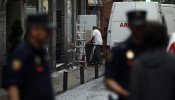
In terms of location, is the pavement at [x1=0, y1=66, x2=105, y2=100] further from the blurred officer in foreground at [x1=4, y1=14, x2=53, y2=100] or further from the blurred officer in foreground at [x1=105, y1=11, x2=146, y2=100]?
the blurred officer in foreground at [x1=105, y1=11, x2=146, y2=100]

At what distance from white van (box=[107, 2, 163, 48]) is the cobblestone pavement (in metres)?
4.28

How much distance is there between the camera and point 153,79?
4914mm

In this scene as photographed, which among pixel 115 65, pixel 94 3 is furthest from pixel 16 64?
pixel 94 3

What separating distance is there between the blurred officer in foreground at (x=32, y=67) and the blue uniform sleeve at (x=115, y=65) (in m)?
0.61

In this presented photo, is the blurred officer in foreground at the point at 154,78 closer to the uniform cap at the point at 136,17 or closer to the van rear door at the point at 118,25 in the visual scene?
the uniform cap at the point at 136,17

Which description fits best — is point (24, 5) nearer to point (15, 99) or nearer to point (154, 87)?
point (15, 99)

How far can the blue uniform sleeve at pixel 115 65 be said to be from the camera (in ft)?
20.0

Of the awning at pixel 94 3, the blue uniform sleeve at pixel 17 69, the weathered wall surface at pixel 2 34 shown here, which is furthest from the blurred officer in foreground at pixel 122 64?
the awning at pixel 94 3

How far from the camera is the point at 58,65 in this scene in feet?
80.8

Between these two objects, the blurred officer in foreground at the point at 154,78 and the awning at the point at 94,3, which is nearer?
the blurred officer in foreground at the point at 154,78

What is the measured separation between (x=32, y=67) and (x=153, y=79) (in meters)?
1.60

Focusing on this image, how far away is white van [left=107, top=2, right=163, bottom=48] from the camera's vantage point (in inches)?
861

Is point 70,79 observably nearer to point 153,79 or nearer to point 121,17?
point 121,17

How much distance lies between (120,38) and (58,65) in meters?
3.13
